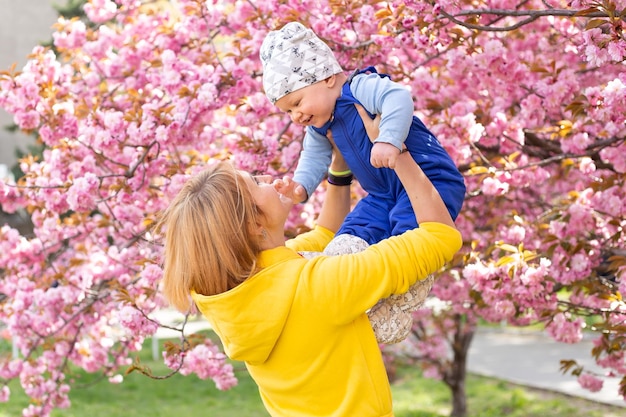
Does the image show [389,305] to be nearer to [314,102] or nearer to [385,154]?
[385,154]

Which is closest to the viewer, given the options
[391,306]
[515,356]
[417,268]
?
[417,268]

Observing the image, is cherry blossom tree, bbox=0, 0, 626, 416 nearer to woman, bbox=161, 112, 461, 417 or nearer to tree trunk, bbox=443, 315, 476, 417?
woman, bbox=161, 112, 461, 417

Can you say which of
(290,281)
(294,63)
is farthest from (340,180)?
(290,281)

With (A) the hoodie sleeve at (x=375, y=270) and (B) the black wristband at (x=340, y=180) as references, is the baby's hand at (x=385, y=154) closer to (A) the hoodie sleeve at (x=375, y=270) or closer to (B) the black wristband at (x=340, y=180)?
(A) the hoodie sleeve at (x=375, y=270)

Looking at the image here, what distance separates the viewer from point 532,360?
10.0m

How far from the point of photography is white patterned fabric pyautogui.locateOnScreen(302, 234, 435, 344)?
203 cm

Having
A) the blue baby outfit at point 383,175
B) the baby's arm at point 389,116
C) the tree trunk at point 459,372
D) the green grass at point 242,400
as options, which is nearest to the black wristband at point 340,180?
the blue baby outfit at point 383,175

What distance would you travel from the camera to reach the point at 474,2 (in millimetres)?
3959

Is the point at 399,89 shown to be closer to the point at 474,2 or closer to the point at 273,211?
the point at 273,211

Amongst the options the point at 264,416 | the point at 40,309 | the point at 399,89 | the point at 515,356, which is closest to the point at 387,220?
the point at 399,89

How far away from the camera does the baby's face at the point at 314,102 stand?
2066mm

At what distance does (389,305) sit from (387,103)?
1.70 feet

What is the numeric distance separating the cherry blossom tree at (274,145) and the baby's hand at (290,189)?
3.36ft

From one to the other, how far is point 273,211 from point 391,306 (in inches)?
15.4
